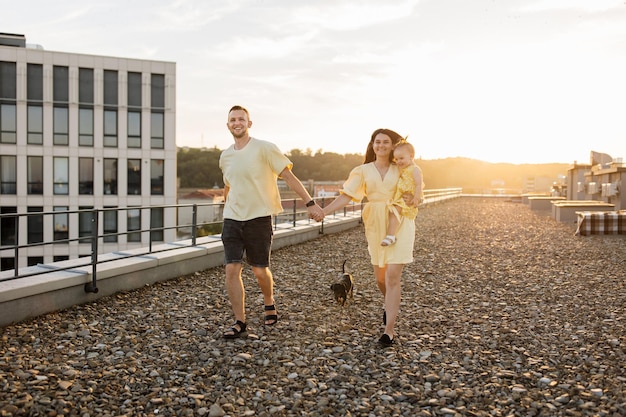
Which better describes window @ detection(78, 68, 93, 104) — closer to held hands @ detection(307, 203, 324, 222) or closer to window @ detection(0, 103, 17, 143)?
window @ detection(0, 103, 17, 143)

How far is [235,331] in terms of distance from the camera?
4.98 m

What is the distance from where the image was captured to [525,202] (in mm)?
40219

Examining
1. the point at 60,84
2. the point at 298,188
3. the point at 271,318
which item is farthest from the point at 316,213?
the point at 60,84

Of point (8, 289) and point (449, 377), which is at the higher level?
point (8, 289)

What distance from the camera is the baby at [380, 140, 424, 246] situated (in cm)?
468

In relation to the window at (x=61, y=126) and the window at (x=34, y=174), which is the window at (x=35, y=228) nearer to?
the window at (x=34, y=174)

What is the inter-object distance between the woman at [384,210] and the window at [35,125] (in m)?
33.8

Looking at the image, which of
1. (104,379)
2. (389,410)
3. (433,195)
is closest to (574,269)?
(389,410)

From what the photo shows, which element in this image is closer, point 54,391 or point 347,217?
point 54,391

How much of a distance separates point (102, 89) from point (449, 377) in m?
34.3

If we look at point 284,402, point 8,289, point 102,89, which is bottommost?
point 284,402

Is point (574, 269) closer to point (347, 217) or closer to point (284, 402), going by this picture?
point (284, 402)

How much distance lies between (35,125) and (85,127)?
2.85 meters

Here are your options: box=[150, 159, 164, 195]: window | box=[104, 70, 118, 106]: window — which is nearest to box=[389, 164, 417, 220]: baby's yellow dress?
box=[150, 159, 164, 195]: window
